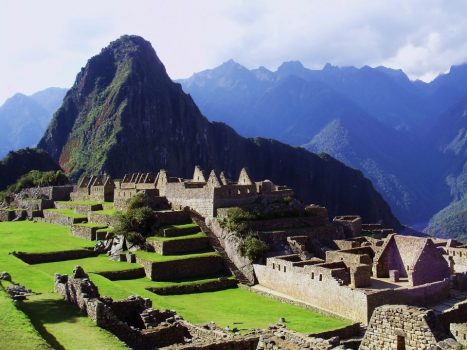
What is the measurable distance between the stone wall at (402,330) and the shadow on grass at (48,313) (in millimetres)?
6022

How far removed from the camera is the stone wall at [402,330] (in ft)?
30.4

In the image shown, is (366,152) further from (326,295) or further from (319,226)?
(326,295)

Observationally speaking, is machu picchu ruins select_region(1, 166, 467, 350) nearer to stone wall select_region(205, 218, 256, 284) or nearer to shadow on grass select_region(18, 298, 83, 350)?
stone wall select_region(205, 218, 256, 284)

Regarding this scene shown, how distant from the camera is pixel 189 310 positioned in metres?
24.6

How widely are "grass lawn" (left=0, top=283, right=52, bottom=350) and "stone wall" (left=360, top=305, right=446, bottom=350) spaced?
579 centimetres

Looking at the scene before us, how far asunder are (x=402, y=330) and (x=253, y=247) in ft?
78.1

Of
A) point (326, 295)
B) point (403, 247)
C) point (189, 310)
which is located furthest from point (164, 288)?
point (403, 247)

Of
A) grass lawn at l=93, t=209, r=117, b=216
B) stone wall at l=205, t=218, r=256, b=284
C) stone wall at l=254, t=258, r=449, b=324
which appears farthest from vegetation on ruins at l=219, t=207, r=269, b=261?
grass lawn at l=93, t=209, r=117, b=216

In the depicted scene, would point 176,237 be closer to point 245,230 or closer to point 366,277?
point 245,230

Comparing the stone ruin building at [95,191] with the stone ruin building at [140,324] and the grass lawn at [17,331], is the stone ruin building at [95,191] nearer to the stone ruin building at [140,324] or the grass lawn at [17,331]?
the stone ruin building at [140,324]

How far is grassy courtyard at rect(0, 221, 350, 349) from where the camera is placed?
480 inches

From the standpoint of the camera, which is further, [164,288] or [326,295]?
[164,288]

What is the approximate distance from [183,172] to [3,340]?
7334 inches

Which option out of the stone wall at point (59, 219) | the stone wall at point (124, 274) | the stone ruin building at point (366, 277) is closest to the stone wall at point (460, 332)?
the stone ruin building at point (366, 277)
